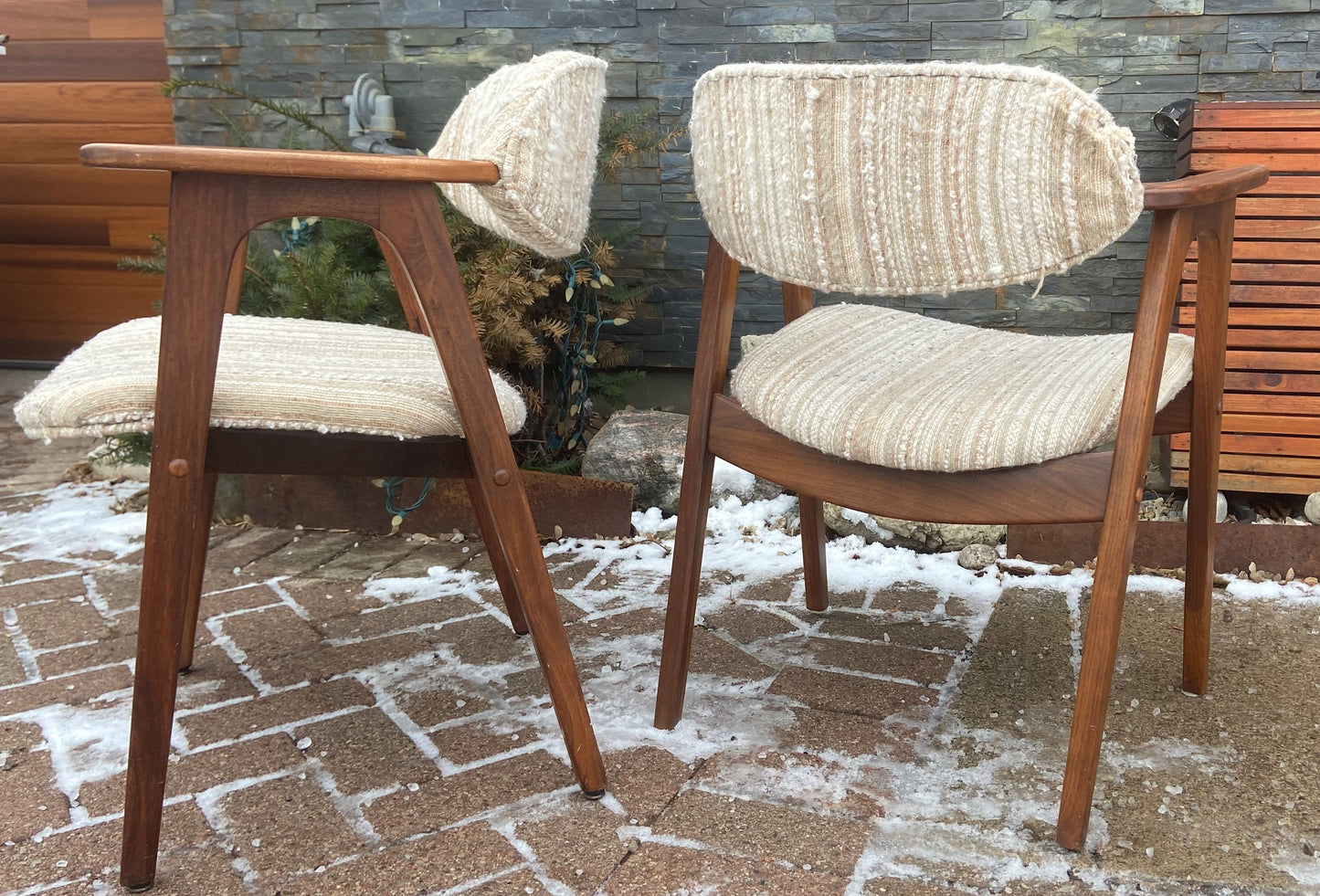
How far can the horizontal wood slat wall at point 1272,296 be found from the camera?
7.90ft

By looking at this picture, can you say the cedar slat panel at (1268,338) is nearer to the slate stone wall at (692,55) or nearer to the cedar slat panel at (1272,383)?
the cedar slat panel at (1272,383)

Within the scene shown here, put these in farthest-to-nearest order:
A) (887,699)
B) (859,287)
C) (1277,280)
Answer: (1277,280)
(887,699)
(859,287)

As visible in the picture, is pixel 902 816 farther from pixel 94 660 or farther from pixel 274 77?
pixel 274 77

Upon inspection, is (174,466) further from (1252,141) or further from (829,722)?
(1252,141)

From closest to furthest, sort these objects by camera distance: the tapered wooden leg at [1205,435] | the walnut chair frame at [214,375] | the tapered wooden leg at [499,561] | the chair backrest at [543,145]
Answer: the walnut chair frame at [214,375]
the chair backrest at [543,145]
the tapered wooden leg at [1205,435]
the tapered wooden leg at [499,561]

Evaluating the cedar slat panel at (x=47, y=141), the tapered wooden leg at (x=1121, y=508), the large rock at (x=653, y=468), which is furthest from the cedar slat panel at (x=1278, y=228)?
the cedar slat panel at (x=47, y=141)

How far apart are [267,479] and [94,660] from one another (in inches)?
35.4

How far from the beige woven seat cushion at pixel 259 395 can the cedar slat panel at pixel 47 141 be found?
3530mm

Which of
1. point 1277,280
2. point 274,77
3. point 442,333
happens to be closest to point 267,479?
point 274,77

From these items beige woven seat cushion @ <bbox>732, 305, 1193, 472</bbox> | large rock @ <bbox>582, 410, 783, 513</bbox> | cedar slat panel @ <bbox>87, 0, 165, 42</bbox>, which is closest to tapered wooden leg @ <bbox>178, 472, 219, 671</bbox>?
beige woven seat cushion @ <bbox>732, 305, 1193, 472</bbox>

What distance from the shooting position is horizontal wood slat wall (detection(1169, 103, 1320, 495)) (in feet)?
7.90

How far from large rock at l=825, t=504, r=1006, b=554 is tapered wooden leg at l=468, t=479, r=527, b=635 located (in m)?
0.86

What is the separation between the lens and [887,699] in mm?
1697

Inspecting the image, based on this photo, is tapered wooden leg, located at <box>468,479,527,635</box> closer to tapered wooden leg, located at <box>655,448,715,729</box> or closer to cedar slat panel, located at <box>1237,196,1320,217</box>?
tapered wooden leg, located at <box>655,448,715,729</box>
